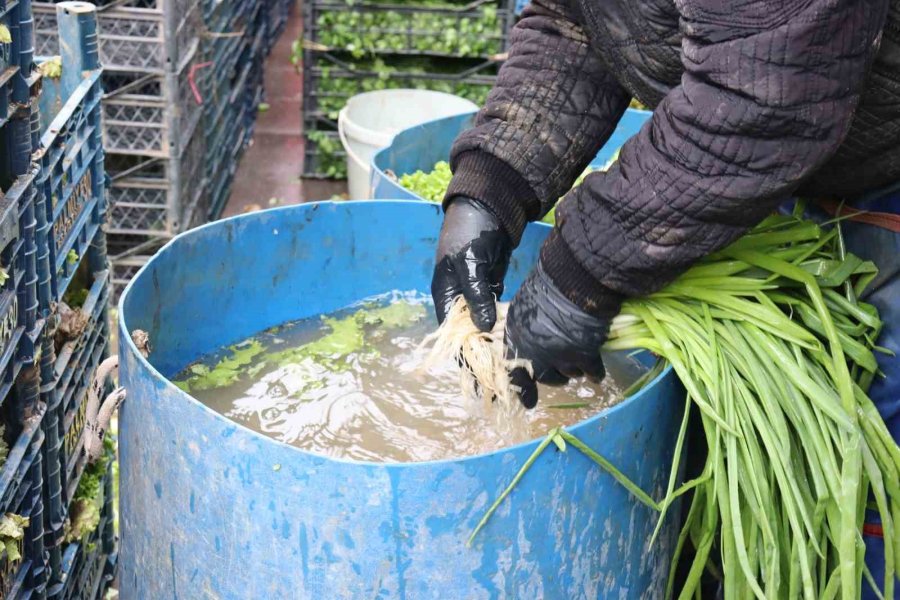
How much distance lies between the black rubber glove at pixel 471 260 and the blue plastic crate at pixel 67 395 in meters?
0.80

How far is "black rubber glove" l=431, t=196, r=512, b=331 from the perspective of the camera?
2.24m

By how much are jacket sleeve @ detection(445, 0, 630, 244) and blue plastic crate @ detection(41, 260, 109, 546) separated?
2.94 feet

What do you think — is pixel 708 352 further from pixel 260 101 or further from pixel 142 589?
pixel 260 101

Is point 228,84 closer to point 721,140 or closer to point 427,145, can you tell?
point 427,145

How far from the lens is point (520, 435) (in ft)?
7.57

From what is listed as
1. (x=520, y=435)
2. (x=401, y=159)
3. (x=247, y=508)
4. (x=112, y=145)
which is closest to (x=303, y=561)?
(x=247, y=508)

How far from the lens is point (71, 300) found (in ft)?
8.59

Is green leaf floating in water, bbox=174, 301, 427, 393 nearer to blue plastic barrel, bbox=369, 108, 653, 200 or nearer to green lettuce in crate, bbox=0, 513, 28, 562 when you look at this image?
green lettuce in crate, bbox=0, 513, 28, 562

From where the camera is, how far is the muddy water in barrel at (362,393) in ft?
7.54

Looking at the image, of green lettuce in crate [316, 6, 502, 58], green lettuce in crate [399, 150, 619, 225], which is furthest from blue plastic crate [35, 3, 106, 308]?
green lettuce in crate [316, 6, 502, 58]

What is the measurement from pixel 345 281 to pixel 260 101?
4.55 metres

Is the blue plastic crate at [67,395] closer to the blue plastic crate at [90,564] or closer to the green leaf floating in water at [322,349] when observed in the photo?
the blue plastic crate at [90,564]

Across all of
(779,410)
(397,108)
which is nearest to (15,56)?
(779,410)

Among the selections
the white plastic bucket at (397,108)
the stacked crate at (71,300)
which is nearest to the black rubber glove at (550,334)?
the stacked crate at (71,300)
